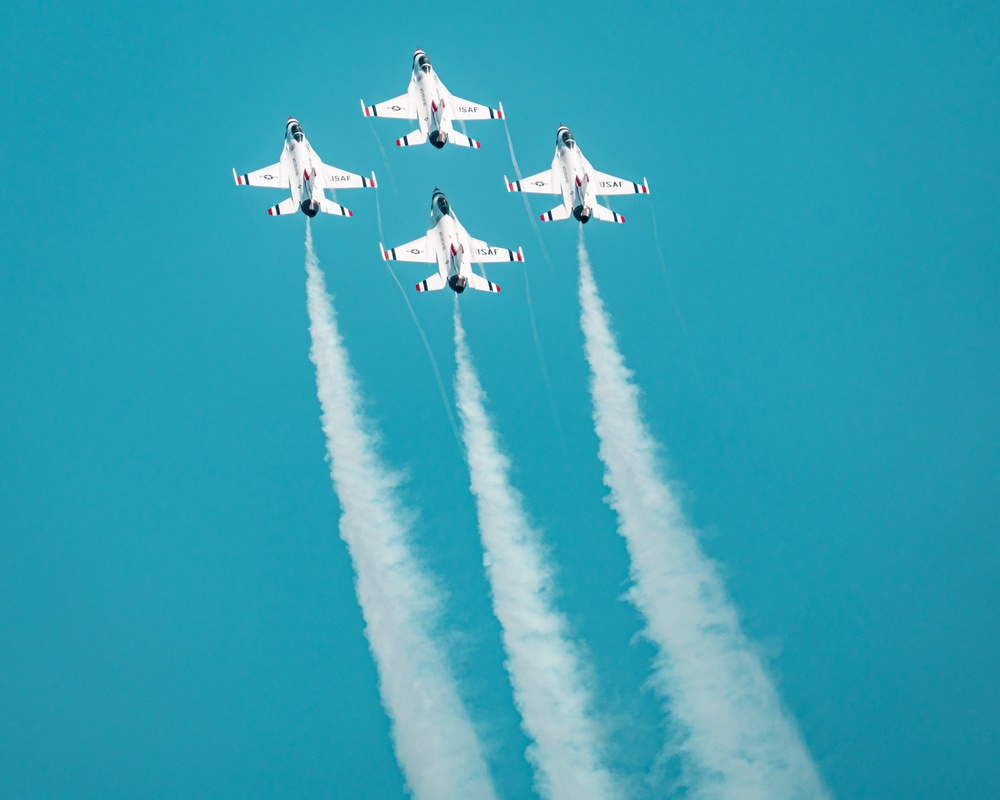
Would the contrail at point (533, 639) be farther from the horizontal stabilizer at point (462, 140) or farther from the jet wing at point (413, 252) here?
the horizontal stabilizer at point (462, 140)

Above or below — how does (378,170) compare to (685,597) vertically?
above

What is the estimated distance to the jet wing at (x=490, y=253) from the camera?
59.7m

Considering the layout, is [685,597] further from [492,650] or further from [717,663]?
[492,650]

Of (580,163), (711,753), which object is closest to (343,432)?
(580,163)

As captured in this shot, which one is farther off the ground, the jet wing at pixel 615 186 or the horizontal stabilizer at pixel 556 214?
the jet wing at pixel 615 186

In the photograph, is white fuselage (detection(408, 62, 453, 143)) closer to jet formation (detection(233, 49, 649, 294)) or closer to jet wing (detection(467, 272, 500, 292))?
jet formation (detection(233, 49, 649, 294))

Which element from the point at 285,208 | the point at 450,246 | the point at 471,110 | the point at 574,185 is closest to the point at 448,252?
the point at 450,246

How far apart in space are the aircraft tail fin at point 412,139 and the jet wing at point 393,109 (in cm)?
150

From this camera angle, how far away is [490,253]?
5988 cm

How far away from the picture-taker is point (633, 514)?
57.5m

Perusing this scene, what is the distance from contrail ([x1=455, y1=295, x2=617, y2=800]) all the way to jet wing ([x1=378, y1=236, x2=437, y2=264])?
6580mm

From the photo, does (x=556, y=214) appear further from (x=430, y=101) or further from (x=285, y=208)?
(x=285, y=208)

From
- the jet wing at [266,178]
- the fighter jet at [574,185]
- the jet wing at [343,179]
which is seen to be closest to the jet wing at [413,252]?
the jet wing at [343,179]

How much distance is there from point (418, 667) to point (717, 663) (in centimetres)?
1204
